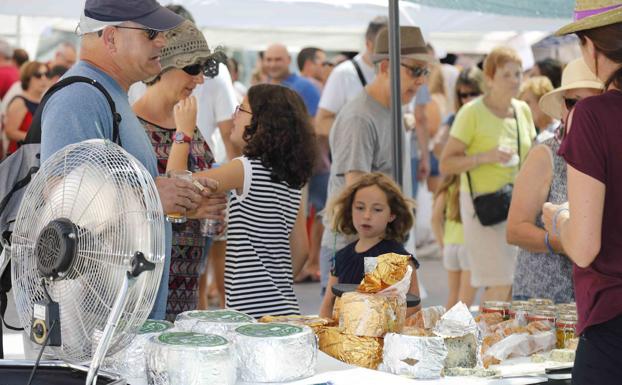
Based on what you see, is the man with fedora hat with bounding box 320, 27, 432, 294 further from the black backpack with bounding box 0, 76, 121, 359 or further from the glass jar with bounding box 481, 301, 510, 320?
the black backpack with bounding box 0, 76, 121, 359

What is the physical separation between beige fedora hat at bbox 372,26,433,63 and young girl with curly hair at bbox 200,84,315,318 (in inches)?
47.0

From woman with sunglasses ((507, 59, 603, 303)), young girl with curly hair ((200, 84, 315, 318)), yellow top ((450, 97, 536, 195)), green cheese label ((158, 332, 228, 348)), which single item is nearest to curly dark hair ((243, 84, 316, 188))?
young girl with curly hair ((200, 84, 315, 318))

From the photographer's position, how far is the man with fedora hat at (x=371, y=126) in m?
4.88

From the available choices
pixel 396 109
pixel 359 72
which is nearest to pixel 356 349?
pixel 396 109

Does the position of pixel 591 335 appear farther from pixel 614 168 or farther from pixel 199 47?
pixel 199 47

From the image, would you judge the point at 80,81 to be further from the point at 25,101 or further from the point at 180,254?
the point at 25,101

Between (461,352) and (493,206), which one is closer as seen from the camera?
(461,352)

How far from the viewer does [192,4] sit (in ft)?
23.7

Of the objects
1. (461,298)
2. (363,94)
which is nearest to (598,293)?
(363,94)

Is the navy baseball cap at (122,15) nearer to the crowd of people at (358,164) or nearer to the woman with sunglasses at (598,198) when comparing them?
the crowd of people at (358,164)

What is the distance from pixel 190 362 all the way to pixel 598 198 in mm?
993

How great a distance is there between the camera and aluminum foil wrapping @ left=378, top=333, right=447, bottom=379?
8.65 feet

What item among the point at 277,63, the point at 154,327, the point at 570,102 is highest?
the point at 277,63

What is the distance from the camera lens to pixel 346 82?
22.3ft
